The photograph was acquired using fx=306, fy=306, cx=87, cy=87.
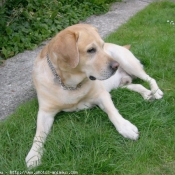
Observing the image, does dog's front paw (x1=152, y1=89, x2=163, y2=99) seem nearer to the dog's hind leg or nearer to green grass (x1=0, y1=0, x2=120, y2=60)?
the dog's hind leg

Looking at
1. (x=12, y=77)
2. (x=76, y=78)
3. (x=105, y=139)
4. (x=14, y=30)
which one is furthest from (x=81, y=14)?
(x=105, y=139)

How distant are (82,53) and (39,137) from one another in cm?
82

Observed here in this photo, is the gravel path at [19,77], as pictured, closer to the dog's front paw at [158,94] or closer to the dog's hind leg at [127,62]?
the dog's hind leg at [127,62]

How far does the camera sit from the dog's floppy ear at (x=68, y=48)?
2.49 meters

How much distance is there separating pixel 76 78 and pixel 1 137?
2.82 feet

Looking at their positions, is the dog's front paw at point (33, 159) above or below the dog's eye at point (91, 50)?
below

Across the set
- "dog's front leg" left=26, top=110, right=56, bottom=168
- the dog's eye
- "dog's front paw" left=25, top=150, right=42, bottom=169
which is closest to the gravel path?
"dog's front leg" left=26, top=110, right=56, bottom=168

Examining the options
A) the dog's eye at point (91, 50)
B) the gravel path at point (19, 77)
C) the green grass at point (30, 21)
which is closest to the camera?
the dog's eye at point (91, 50)

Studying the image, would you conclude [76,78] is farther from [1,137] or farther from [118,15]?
[118,15]

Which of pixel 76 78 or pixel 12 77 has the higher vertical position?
pixel 76 78

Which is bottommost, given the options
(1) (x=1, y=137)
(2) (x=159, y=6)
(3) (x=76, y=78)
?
(2) (x=159, y=6)

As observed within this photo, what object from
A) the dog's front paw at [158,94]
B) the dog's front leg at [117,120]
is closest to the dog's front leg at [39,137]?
the dog's front leg at [117,120]

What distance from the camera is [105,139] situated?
262cm

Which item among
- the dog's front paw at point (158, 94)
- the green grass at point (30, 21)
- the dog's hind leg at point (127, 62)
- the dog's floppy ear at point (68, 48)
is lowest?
the green grass at point (30, 21)
